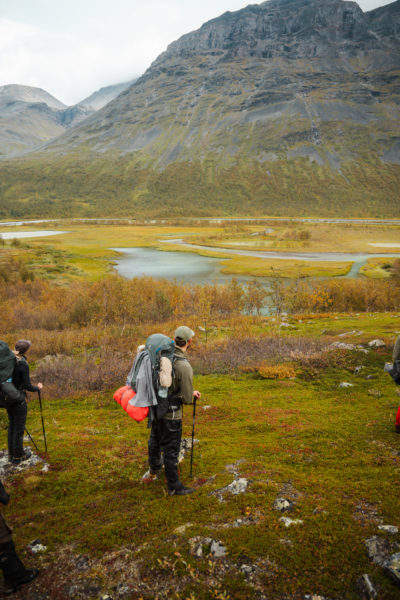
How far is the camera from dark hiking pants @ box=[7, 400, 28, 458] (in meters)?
7.26

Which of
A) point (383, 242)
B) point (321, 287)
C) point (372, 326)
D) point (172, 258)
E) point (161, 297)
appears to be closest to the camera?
point (372, 326)

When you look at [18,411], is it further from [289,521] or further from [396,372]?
[396,372]

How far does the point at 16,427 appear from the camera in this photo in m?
7.28

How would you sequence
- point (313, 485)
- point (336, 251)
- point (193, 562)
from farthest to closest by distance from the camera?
point (336, 251) → point (313, 485) → point (193, 562)

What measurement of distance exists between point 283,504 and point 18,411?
18.9 feet

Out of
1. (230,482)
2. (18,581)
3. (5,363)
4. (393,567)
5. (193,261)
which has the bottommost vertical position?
(230,482)

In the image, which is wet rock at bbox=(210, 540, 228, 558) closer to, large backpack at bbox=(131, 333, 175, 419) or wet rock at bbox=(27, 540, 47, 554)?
large backpack at bbox=(131, 333, 175, 419)

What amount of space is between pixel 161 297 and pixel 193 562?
87.2 ft

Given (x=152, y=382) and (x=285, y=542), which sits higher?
(x=152, y=382)

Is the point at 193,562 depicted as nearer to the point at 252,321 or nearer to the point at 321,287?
the point at 252,321

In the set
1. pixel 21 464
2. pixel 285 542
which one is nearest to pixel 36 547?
pixel 21 464

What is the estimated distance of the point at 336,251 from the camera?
241ft

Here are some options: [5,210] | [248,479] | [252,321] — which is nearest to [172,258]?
[252,321]

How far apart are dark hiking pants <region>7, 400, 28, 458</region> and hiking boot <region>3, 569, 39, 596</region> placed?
3424 millimetres
